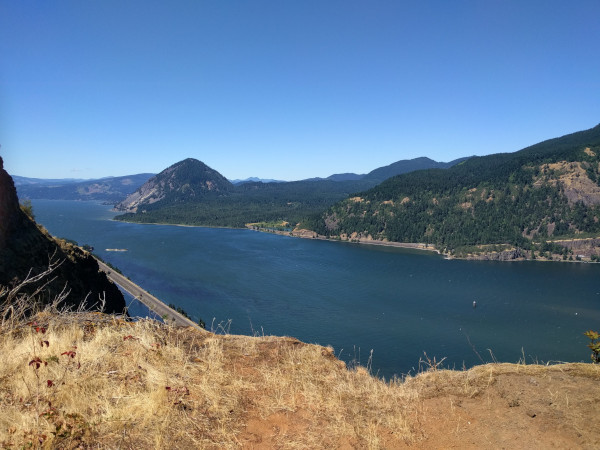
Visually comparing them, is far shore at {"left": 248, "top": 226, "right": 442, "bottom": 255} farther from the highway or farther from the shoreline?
the highway

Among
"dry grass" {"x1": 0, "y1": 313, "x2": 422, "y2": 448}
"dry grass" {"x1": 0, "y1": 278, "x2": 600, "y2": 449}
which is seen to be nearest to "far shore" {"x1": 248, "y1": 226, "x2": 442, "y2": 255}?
"dry grass" {"x1": 0, "y1": 278, "x2": 600, "y2": 449}

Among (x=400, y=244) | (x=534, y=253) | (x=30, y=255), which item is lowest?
(x=534, y=253)

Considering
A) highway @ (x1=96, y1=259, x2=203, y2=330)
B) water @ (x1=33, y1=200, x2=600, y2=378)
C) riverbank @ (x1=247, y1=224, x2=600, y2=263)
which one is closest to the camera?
water @ (x1=33, y1=200, x2=600, y2=378)

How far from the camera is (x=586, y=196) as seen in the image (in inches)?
4355

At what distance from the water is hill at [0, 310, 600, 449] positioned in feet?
53.2

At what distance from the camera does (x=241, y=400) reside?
4.11m

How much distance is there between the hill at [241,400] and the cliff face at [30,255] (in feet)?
17.6

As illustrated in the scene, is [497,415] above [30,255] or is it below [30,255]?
below

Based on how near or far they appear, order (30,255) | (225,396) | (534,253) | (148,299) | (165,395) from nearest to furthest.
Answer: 1. (165,395)
2. (225,396)
3. (30,255)
4. (148,299)
5. (534,253)

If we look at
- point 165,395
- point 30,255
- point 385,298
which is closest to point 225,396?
point 165,395

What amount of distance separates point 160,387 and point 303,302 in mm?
51827

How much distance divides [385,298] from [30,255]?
5269 centimetres

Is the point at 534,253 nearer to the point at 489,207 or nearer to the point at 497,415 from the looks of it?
the point at 489,207

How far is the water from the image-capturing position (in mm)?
40125
